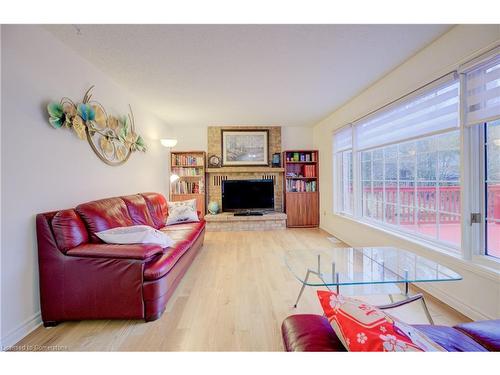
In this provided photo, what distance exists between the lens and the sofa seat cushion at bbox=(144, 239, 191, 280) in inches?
64.6

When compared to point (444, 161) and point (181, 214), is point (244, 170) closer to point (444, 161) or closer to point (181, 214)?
point (181, 214)

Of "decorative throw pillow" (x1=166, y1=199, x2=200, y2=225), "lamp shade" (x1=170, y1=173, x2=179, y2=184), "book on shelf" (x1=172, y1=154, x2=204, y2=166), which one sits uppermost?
"book on shelf" (x1=172, y1=154, x2=204, y2=166)

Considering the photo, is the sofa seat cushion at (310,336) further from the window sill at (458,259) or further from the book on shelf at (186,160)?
the book on shelf at (186,160)

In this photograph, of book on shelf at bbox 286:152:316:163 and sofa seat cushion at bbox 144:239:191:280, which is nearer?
sofa seat cushion at bbox 144:239:191:280

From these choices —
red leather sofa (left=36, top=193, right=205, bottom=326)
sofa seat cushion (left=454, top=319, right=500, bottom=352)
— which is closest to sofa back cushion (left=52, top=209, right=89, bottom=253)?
red leather sofa (left=36, top=193, right=205, bottom=326)

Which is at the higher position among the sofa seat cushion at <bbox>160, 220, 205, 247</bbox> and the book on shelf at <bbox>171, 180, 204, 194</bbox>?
the book on shelf at <bbox>171, 180, 204, 194</bbox>

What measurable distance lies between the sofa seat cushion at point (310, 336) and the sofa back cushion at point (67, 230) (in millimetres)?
1824

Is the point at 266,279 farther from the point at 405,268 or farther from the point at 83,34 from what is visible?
the point at 83,34

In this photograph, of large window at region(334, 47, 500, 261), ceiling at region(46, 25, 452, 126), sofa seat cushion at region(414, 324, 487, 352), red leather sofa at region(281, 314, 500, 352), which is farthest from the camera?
ceiling at region(46, 25, 452, 126)

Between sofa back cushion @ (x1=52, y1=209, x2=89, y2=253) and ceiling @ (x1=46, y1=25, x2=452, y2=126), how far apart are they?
1.62 m

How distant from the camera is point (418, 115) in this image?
2.24 m

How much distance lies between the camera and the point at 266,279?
2.37 meters

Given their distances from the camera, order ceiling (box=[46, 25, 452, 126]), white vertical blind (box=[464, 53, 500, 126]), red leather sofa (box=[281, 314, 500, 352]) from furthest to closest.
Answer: ceiling (box=[46, 25, 452, 126]) < white vertical blind (box=[464, 53, 500, 126]) < red leather sofa (box=[281, 314, 500, 352])

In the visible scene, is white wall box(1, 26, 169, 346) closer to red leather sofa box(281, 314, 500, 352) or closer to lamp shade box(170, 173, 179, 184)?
red leather sofa box(281, 314, 500, 352)
